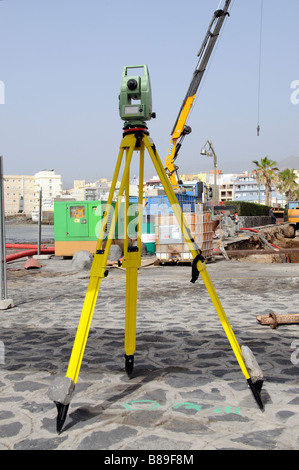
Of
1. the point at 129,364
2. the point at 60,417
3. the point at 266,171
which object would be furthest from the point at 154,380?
the point at 266,171

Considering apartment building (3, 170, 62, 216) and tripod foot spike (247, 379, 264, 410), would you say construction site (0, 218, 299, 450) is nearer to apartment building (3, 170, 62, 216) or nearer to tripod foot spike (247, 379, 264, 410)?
tripod foot spike (247, 379, 264, 410)

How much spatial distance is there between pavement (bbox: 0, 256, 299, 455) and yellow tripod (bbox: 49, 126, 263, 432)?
0.73ft

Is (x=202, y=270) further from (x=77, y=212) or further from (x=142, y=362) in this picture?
(x=77, y=212)

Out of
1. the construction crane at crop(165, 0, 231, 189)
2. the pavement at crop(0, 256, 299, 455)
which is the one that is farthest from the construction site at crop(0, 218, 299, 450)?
the construction crane at crop(165, 0, 231, 189)

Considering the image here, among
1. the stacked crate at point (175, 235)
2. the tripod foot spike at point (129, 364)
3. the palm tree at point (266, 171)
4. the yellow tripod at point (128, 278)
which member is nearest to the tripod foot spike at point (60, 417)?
the yellow tripod at point (128, 278)

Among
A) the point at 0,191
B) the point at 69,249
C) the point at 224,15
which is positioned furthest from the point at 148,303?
the point at 224,15

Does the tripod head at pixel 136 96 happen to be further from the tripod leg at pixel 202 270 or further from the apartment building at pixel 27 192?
the apartment building at pixel 27 192

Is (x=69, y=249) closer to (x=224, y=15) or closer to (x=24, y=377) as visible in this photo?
(x=24, y=377)

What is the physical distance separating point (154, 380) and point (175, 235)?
32.3ft

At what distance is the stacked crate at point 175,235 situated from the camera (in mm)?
13273

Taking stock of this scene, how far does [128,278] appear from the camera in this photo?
10.8ft

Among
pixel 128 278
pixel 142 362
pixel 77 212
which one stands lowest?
pixel 142 362

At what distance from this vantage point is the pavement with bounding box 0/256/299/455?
2644 millimetres

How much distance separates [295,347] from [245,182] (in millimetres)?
160579
